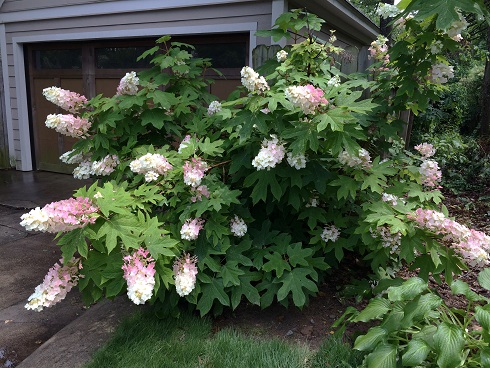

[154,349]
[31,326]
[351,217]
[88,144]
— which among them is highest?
[88,144]

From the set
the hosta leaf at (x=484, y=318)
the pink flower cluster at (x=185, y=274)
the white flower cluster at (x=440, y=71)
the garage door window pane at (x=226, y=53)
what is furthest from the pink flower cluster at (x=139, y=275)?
the garage door window pane at (x=226, y=53)

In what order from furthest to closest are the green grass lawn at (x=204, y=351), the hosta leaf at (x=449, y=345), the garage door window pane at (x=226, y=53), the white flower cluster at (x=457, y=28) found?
the garage door window pane at (x=226, y=53) → the white flower cluster at (x=457, y=28) → the green grass lawn at (x=204, y=351) → the hosta leaf at (x=449, y=345)

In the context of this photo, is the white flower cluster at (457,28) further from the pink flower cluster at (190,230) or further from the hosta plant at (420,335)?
the pink flower cluster at (190,230)

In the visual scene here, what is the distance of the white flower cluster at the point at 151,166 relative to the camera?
2490 mm

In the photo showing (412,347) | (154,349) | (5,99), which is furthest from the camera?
(5,99)

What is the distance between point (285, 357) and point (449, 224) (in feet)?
3.72

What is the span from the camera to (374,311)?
7.16ft

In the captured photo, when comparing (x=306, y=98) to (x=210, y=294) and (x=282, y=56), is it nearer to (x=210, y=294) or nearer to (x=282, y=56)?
(x=282, y=56)

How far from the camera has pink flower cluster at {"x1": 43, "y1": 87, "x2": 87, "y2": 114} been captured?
2.91 meters

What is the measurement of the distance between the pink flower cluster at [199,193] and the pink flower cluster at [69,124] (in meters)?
1.02

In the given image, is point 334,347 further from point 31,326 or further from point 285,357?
point 31,326

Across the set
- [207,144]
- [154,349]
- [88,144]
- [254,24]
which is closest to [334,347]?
[154,349]

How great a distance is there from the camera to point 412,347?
1875 mm

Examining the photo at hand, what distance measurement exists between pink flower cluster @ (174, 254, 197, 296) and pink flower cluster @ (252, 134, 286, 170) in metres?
0.70
